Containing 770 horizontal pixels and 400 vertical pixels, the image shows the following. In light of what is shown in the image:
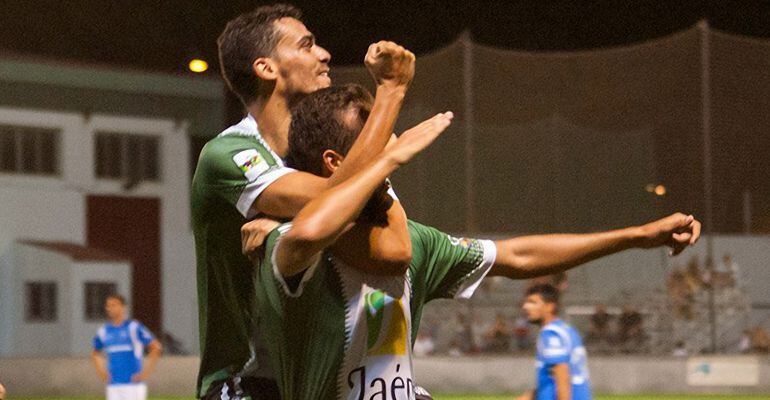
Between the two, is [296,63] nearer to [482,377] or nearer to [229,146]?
[229,146]

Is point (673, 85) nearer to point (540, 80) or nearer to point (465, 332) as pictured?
point (540, 80)

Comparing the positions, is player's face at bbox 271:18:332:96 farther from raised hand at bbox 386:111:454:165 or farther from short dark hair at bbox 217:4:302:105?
raised hand at bbox 386:111:454:165

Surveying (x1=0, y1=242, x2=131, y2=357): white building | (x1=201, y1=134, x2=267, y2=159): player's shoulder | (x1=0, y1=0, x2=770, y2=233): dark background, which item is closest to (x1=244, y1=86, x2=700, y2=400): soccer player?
(x1=201, y1=134, x2=267, y2=159): player's shoulder

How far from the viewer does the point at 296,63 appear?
406 cm

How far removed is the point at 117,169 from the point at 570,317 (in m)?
20.0

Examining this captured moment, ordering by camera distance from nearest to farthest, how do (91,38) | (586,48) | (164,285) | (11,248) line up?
(11,248) < (164,285) < (586,48) < (91,38)

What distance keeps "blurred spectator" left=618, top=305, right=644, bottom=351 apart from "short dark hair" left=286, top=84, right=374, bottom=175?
15473mm

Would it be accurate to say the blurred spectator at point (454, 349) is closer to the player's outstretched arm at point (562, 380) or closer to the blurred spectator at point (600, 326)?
the blurred spectator at point (600, 326)

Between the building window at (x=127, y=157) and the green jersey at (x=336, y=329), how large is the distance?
32732 millimetres

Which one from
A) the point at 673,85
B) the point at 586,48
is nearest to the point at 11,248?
the point at 673,85

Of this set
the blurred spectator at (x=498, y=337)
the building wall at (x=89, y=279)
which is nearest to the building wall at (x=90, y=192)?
the building wall at (x=89, y=279)

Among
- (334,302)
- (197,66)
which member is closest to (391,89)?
(334,302)

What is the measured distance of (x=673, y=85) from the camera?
1947cm

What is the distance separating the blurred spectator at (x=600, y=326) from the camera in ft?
61.2
